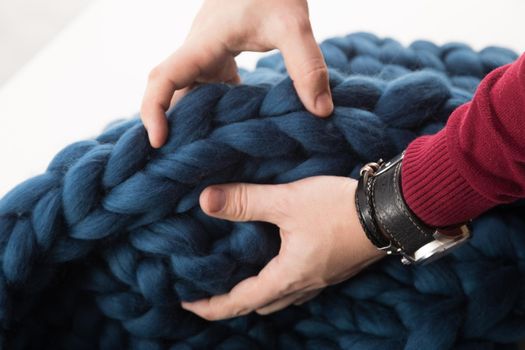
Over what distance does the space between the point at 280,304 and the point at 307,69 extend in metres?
0.32

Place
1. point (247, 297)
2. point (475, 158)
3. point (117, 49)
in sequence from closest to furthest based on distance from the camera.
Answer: point (475, 158)
point (247, 297)
point (117, 49)

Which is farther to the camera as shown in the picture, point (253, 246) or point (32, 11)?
point (32, 11)

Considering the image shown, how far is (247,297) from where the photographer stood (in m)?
0.73

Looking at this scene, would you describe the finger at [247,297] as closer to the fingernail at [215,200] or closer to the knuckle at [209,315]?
the knuckle at [209,315]

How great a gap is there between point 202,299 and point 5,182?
42cm

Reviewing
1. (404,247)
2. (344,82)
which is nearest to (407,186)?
(404,247)

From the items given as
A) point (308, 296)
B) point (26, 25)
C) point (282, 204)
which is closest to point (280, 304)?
point (308, 296)

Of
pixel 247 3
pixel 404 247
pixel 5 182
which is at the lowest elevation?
pixel 404 247

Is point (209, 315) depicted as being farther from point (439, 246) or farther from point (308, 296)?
point (439, 246)

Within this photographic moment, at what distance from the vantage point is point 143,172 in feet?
2.27

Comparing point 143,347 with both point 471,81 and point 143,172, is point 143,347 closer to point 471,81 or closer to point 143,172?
point 143,172

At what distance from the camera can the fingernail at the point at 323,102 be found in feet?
2.32

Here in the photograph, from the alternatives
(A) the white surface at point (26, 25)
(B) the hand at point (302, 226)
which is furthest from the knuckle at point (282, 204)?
(A) the white surface at point (26, 25)

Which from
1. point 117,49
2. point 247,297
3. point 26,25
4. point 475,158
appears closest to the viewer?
point 475,158
